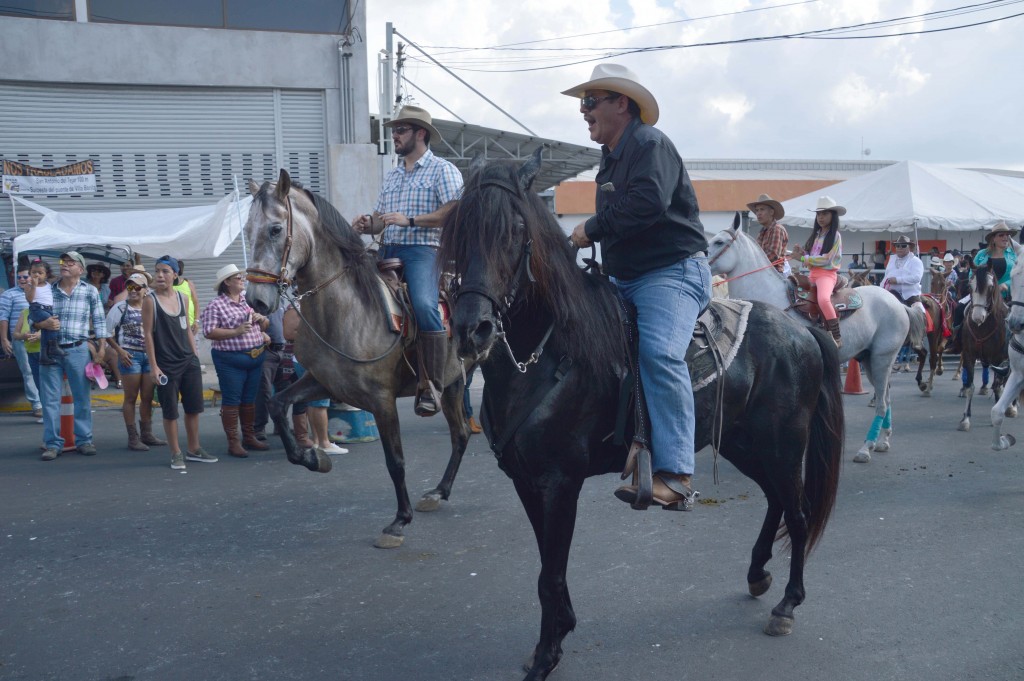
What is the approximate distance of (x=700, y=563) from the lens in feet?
17.1

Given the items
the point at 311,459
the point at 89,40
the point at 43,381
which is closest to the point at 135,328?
the point at 43,381

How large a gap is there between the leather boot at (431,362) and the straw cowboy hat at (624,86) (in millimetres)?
2855

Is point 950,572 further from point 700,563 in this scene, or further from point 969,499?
point 969,499

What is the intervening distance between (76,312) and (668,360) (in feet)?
23.9

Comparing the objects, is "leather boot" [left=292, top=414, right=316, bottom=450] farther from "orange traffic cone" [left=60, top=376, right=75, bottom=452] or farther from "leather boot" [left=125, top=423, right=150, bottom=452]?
"orange traffic cone" [left=60, top=376, right=75, bottom=452]

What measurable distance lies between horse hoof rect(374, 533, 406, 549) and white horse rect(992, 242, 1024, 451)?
5.41 m

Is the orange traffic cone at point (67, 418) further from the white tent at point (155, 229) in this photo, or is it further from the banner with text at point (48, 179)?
the banner with text at point (48, 179)

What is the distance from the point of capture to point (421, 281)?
643 centimetres

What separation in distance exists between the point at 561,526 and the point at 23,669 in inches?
104

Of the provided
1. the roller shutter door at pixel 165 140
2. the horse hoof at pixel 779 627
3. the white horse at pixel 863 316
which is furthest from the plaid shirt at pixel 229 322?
the roller shutter door at pixel 165 140

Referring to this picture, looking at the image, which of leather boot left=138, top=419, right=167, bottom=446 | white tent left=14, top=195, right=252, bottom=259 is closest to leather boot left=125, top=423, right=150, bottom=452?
leather boot left=138, top=419, right=167, bottom=446

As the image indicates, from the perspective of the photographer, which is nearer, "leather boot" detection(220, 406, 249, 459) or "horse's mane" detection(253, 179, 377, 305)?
"horse's mane" detection(253, 179, 377, 305)

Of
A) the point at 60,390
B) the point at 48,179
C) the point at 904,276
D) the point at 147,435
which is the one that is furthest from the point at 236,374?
the point at 904,276

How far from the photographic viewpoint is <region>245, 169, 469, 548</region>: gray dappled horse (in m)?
5.71
